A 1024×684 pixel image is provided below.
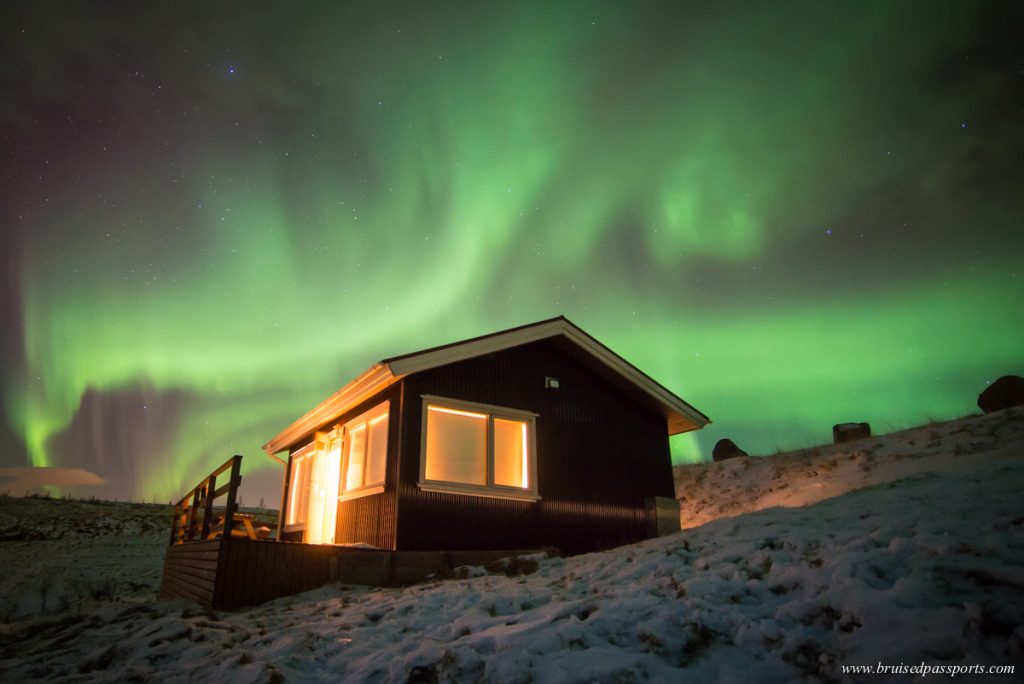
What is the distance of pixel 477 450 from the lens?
34.7 ft

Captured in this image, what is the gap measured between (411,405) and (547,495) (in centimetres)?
335

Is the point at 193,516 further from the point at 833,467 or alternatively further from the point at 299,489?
the point at 833,467

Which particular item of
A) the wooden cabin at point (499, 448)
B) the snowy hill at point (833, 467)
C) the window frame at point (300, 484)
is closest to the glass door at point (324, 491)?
the wooden cabin at point (499, 448)

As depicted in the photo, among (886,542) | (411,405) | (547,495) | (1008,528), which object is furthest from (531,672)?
(547,495)

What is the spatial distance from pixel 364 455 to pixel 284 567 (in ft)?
10.9

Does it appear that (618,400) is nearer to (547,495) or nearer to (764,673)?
(547,495)

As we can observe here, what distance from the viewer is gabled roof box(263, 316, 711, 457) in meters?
9.71

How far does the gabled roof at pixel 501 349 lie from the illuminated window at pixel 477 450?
88 cm

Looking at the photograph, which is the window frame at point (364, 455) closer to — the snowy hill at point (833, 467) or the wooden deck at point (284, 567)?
the wooden deck at point (284, 567)

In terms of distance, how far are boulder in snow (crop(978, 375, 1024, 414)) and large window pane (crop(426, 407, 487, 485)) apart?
731 inches

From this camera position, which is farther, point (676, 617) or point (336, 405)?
point (336, 405)

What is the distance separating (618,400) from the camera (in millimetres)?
12828

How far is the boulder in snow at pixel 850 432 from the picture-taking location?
71.5 feet

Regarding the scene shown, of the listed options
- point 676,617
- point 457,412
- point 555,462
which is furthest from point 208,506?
point 676,617
